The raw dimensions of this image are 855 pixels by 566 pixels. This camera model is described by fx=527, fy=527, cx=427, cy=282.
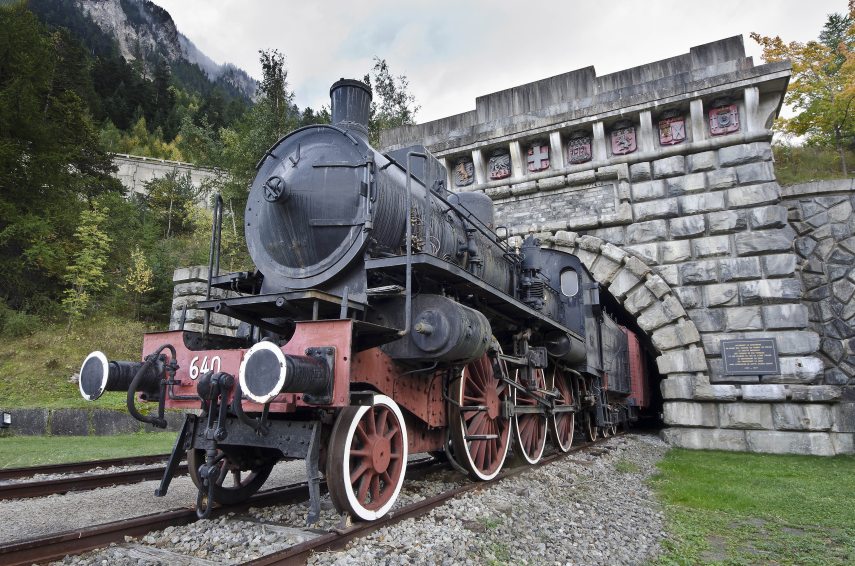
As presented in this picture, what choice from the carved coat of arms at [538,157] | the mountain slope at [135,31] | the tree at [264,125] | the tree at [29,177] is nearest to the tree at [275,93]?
the tree at [264,125]

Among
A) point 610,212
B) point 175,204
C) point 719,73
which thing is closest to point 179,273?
point 610,212

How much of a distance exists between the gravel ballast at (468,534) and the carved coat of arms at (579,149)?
7.77 metres

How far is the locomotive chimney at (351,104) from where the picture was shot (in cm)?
481

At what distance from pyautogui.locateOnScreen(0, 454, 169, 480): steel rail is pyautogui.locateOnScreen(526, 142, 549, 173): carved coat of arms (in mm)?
9020

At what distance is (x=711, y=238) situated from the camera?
10.0 metres

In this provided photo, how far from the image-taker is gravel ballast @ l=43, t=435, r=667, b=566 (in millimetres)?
2990

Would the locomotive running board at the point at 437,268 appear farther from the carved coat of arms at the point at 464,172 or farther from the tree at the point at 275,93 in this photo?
the tree at the point at 275,93

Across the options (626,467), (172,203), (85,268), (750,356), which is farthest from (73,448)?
(172,203)

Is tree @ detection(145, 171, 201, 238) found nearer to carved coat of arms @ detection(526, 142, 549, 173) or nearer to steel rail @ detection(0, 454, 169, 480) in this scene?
carved coat of arms @ detection(526, 142, 549, 173)

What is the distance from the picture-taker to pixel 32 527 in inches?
141

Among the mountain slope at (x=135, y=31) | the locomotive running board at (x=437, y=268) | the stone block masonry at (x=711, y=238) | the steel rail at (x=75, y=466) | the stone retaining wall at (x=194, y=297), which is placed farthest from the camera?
the mountain slope at (x=135, y=31)

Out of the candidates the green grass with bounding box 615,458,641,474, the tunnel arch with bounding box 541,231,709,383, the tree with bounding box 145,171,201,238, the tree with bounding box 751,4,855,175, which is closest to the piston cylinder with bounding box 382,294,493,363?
the green grass with bounding box 615,458,641,474

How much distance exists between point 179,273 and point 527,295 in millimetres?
6915

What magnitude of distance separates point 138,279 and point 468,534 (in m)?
14.9
